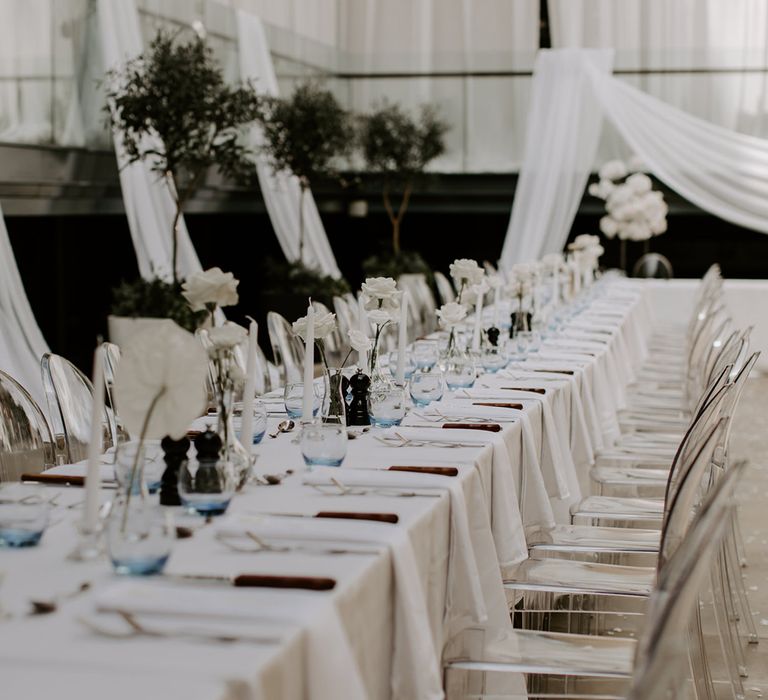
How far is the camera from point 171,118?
8.12m

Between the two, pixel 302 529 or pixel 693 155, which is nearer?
pixel 302 529

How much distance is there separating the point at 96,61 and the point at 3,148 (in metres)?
1.47

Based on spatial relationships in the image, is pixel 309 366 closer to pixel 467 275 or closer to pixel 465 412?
pixel 465 412

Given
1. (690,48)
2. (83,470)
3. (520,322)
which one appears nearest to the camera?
(83,470)

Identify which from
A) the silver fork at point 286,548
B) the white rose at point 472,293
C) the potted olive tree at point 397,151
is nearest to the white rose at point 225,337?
the silver fork at point 286,548

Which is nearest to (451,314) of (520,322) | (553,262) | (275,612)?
(520,322)

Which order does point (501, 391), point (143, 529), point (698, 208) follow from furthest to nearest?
point (698, 208)
point (501, 391)
point (143, 529)

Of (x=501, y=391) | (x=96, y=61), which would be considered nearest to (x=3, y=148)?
(x=96, y=61)

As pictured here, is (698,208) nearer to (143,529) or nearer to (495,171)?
(495,171)

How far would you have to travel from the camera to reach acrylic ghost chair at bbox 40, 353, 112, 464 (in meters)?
4.02

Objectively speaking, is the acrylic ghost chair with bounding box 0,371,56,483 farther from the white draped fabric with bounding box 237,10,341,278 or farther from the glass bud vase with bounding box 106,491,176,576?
the white draped fabric with bounding box 237,10,341,278

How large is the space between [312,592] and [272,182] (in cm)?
1040

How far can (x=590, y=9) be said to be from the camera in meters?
14.8

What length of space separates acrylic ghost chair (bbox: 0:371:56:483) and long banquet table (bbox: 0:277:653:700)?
80 cm
